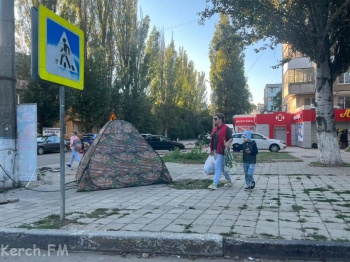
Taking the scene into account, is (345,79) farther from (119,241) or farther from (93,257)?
(93,257)

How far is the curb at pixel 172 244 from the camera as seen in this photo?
4.45 m

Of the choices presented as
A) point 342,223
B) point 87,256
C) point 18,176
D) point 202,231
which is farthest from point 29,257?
point 18,176

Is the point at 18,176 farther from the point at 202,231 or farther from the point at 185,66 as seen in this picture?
the point at 185,66

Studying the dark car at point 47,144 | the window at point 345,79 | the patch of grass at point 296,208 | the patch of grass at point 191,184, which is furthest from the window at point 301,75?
the patch of grass at point 296,208

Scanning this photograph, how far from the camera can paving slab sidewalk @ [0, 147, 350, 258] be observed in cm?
515

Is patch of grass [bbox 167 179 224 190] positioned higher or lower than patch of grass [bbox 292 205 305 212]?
lower

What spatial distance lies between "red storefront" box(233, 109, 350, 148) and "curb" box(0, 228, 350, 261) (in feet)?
102

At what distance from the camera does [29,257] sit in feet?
15.1

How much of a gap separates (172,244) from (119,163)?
5.09 meters

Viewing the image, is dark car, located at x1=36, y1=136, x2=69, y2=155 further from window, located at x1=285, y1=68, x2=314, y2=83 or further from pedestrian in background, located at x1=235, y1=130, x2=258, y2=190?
window, located at x1=285, y1=68, x2=314, y2=83

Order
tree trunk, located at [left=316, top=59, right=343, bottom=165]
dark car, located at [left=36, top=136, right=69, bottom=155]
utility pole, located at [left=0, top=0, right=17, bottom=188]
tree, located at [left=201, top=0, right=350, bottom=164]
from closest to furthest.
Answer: utility pole, located at [left=0, top=0, right=17, bottom=188]
tree, located at [left=201, top=0, right=350, bottom=164]
tree trunk, located at [left=316, top=59, right=343, bottom=165]
dark car, located at [left=36, top=136, right=69, bottom=155]

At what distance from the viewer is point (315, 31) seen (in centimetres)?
1500

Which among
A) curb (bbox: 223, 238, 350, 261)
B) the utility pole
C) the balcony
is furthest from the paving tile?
the balcony

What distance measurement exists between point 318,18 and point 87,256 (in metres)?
13.5
